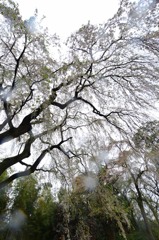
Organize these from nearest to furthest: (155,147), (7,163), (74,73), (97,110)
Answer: (155,147) < (7,163) < (74,73) < (97,110)

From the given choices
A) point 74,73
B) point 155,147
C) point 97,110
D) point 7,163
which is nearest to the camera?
point 155,147

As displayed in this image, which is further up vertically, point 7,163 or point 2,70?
point 2,70

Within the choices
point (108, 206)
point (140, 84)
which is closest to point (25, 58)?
point (140, 84)

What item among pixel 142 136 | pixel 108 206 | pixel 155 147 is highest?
pixel 142 136

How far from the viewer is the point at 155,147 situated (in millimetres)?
4492

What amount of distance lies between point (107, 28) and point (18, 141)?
3.71 meters

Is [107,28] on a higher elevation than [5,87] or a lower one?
higher

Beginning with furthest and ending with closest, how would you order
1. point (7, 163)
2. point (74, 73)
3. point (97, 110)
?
1. point (97, 110)
2. point (74, 73)
3. point (7, 163)

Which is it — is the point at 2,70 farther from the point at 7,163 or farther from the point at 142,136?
the point at 142,136

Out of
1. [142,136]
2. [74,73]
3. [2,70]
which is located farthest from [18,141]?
[142,136]

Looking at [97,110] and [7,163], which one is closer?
[7,163]

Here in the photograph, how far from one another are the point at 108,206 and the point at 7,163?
8.15 feet

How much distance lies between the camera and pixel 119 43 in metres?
5.18

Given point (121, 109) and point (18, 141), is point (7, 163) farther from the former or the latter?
point (121, 109)
